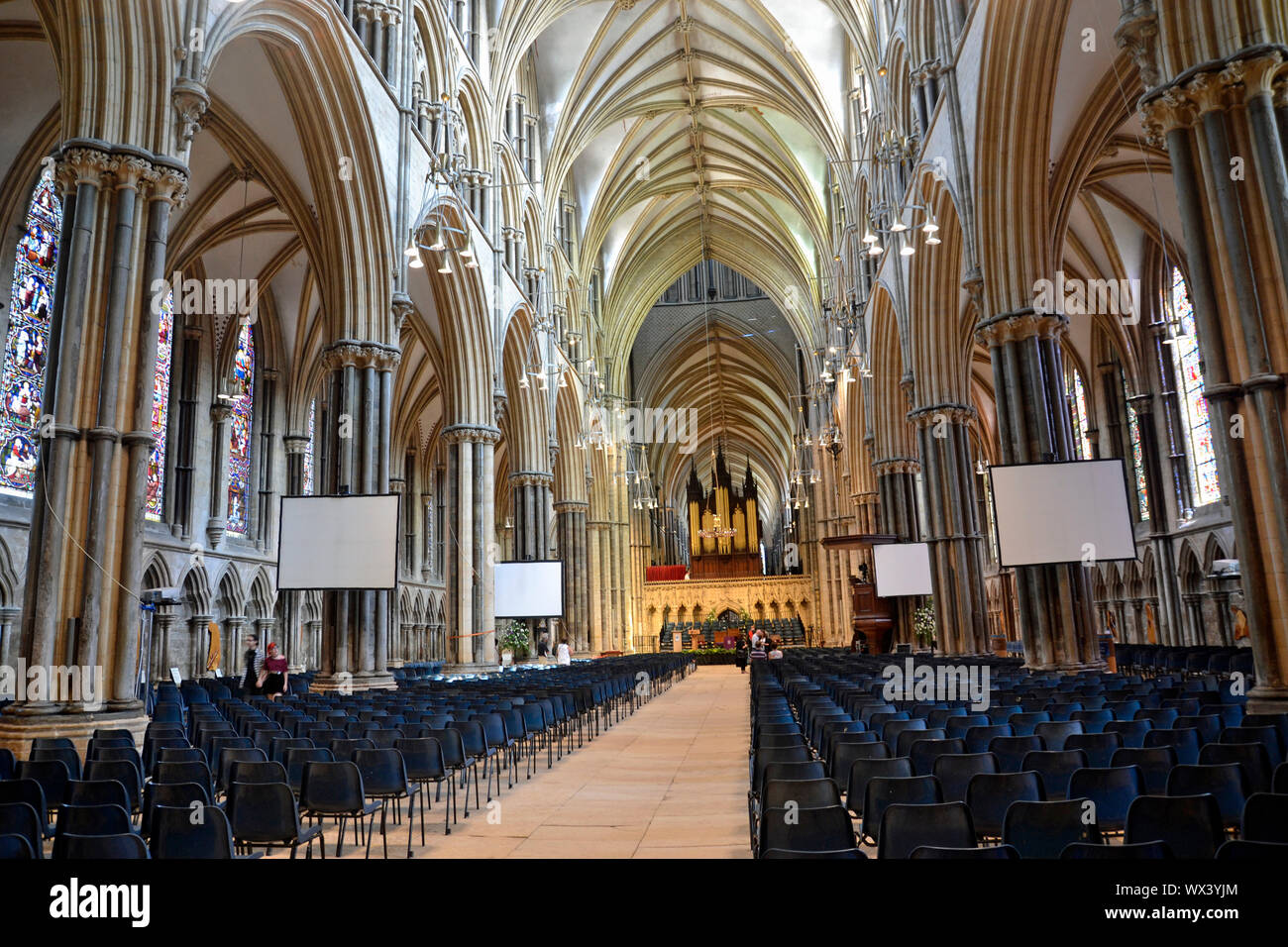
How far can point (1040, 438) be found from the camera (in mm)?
13383

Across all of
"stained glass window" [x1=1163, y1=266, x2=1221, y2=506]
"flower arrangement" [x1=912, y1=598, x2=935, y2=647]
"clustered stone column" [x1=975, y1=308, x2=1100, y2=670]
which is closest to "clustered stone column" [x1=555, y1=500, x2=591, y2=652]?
"flower arrangement" [x1=912, y1=598, x2=935, y2=647]

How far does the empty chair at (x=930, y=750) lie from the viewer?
5.50 meters

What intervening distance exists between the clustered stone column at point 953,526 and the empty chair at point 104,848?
17.1 metres

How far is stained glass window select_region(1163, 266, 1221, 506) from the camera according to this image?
69.7ft

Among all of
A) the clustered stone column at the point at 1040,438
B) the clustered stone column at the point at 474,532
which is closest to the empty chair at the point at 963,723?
the clustered stone column at the point at 1040,438

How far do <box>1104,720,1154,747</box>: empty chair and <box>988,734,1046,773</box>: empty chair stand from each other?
76 centimetres

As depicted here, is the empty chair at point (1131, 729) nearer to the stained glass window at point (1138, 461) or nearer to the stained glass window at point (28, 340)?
the stained glass window at point (28, 340)

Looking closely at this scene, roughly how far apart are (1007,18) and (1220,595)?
14.7 m

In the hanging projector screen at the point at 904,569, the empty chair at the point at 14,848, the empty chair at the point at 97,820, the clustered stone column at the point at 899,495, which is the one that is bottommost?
the empty chair at the point at 97,820

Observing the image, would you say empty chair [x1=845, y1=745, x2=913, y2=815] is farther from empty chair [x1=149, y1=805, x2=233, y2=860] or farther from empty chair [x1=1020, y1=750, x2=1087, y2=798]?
empty chair [x1=149, y1=805, x2=233, y2=860]

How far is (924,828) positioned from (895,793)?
2.64ft

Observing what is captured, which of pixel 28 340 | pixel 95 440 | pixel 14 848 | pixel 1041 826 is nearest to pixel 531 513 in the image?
pixel 28 340
